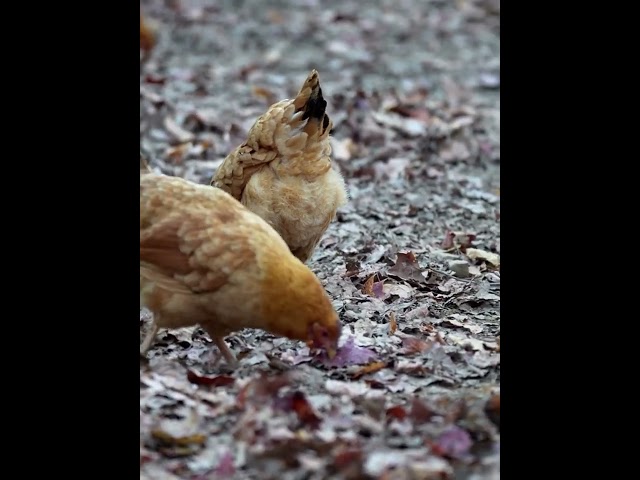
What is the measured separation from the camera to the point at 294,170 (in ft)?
17.7

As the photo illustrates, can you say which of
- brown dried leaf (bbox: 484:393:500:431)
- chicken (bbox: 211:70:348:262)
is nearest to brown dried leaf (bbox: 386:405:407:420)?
brown dried leaf (bbox: 484:393:500:431)

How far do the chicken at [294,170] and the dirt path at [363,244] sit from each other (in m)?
0.46

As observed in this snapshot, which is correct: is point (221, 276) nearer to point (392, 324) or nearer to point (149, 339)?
point (149, 339)

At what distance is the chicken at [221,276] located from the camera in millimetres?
3971

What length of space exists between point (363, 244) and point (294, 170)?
45.5 inches

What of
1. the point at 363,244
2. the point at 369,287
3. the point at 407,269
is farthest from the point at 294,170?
the point at 363,244

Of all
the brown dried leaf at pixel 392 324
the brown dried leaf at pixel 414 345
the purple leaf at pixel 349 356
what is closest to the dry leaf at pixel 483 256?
the brown dried leaf at pixel 392 324

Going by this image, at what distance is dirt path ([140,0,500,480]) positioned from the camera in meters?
3.53

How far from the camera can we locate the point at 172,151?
806 cm

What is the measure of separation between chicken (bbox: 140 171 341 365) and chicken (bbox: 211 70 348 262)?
118cm

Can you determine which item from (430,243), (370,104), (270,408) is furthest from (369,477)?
(370,104)

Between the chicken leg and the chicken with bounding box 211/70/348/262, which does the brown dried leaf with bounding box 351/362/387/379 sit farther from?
the chicken with bounding box 211/70/348/262

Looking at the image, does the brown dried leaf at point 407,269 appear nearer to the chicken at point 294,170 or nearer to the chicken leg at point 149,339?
the chicken at point 294,170

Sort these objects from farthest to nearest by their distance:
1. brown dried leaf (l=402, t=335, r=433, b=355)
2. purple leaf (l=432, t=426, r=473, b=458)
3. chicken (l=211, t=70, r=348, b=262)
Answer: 1. chicken (l=211, t=70, r=348, b=262)
2. brown dried leaf (l=402, t=335, r=433, b=355)
3. purple leaf (l=432, t=426, r=473, b=458)
